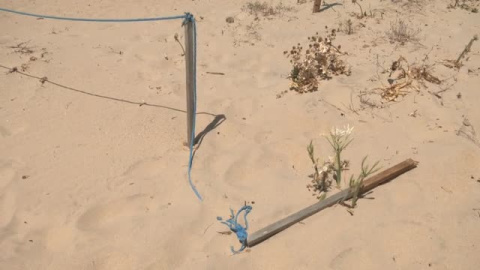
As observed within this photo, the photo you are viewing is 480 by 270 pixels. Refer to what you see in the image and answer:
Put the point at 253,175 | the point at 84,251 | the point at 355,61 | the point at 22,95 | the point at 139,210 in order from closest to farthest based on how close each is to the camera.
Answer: the point at 84,251, the point at 139,210, the point at 253,175, the point at 22,95, the point at 355,61

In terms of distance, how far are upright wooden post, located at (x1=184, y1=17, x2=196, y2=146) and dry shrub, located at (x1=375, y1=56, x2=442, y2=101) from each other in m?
1.81

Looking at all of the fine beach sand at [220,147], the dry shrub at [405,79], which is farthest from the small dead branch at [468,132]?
the dry shrub at [405,79]

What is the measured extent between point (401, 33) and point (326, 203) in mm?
2758

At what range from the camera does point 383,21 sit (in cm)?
484

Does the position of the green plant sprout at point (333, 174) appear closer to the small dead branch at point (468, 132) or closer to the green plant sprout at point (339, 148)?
the green plant sprout at point (339, 148)

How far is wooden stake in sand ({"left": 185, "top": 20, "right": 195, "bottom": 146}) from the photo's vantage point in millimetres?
2648

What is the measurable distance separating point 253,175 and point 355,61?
199 centimetres

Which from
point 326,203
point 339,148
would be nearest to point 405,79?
point 339,148

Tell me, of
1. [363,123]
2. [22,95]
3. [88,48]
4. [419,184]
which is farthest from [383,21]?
[22,95]

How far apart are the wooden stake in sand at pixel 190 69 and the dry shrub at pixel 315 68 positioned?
48.0 inches

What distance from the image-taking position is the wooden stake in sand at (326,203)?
2.41 m

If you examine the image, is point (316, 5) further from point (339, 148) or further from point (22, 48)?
point (22, 48)

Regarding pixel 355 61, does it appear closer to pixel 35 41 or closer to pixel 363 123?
pixel 363 123

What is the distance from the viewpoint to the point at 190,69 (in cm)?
281
